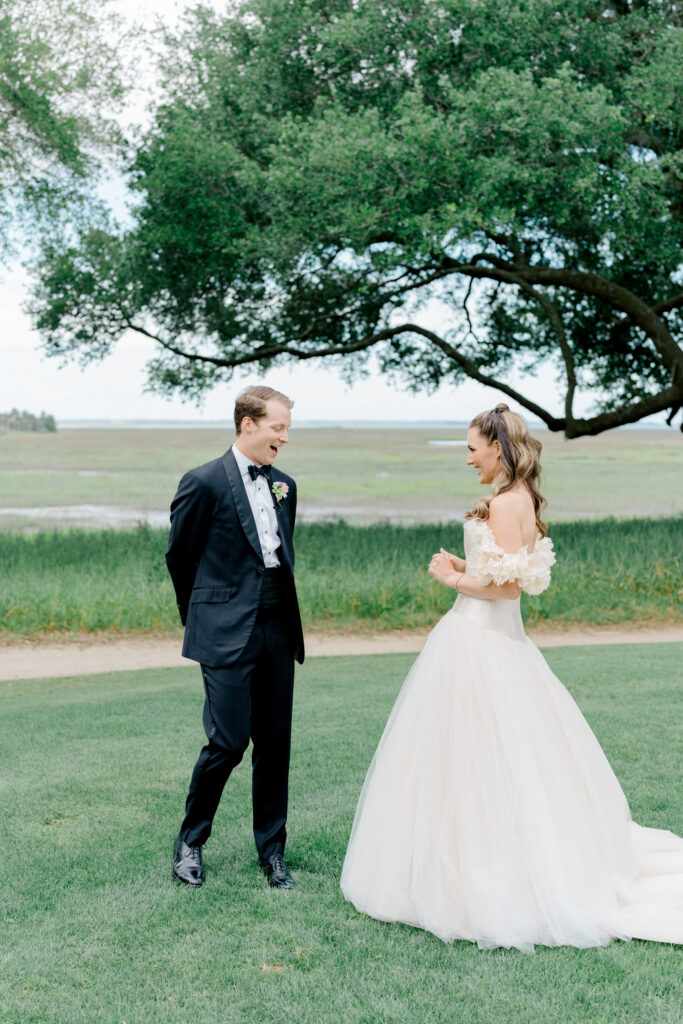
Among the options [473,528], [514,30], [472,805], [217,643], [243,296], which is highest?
[514,30]

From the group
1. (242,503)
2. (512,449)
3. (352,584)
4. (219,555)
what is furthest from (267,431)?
(352,584)

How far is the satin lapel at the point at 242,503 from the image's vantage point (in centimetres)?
448

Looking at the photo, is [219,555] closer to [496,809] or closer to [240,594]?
[240,594]

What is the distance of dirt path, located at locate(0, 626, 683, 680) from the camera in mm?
12008

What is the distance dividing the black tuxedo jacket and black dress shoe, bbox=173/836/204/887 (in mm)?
953

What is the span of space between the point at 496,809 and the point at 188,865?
60.7 inches

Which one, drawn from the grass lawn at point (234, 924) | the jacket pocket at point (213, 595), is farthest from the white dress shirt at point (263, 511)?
the grass lawn at point (234, 924)

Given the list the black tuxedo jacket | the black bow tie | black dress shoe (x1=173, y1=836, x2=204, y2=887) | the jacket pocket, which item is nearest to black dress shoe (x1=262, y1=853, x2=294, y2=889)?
black dress shoe (x1=173, y1=836, x2=204, y2=887)

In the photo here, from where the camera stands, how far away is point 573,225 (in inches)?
698

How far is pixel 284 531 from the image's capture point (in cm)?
463

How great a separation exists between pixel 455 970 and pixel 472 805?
61cm

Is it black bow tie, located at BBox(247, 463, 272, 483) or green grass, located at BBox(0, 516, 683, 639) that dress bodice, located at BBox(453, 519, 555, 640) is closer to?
black bow tie, located at BBox(247, 463, 272, 483)

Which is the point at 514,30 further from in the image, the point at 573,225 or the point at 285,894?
the point at 285,894

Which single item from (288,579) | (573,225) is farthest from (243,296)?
(288,579)
